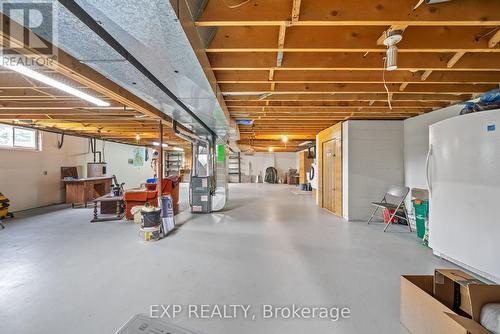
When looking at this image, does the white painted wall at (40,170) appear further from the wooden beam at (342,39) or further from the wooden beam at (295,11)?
the wooden beam at (295,11)

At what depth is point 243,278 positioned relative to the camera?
2.49m

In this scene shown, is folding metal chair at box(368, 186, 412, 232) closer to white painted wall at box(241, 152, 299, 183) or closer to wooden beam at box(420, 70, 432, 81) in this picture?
wooden beam at box(420, 70, 432, 81)

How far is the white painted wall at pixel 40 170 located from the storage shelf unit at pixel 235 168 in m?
8.82

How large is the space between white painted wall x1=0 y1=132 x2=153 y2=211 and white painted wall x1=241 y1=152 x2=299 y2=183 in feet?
31.8

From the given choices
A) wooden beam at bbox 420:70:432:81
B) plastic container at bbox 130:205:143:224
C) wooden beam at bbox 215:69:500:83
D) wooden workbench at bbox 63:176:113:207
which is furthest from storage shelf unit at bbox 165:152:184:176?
wooden beam at bbox 420:70:432:81

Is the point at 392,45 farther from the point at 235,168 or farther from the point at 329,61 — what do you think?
the point at 235,168

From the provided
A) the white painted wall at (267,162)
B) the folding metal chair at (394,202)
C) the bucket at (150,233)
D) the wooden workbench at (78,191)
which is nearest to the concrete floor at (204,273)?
the bucket at (150,233)

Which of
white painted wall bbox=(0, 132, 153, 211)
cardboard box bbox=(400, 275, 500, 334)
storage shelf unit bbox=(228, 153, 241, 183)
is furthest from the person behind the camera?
storage shelf unit bbox=(228, 153, 241, 183)

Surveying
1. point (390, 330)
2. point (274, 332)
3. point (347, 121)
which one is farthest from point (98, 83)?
point (347, 121)

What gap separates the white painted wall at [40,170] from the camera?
575 centimetres

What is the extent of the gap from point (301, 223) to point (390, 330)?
3.22 metres

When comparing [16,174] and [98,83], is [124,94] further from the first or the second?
[16,174]

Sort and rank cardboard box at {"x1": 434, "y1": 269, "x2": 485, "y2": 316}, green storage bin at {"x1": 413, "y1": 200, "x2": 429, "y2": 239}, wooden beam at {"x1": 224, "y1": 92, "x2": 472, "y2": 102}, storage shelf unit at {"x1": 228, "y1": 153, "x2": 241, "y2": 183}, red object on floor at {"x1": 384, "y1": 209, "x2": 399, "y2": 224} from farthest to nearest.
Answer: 1. storage shelf unit at {"x1": 228, "y1": 153, "x2": 241, "y2": 183}
2. red object on floor at {"x1": 384, "y1": 209, "x2": 399, "y2": 224}
3. green storage bin at {"x1": 413, "y1": 200, "x2": 429, "y2": 239}
4. wooden beam at {"x1": 224, "y1": 92, "x2": 472, "y2": 102}
5. cardboard box at {"x1": 434, "y1": 269, "x2": 485, "y2": 316}

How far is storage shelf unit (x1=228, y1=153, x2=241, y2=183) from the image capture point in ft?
54.0
